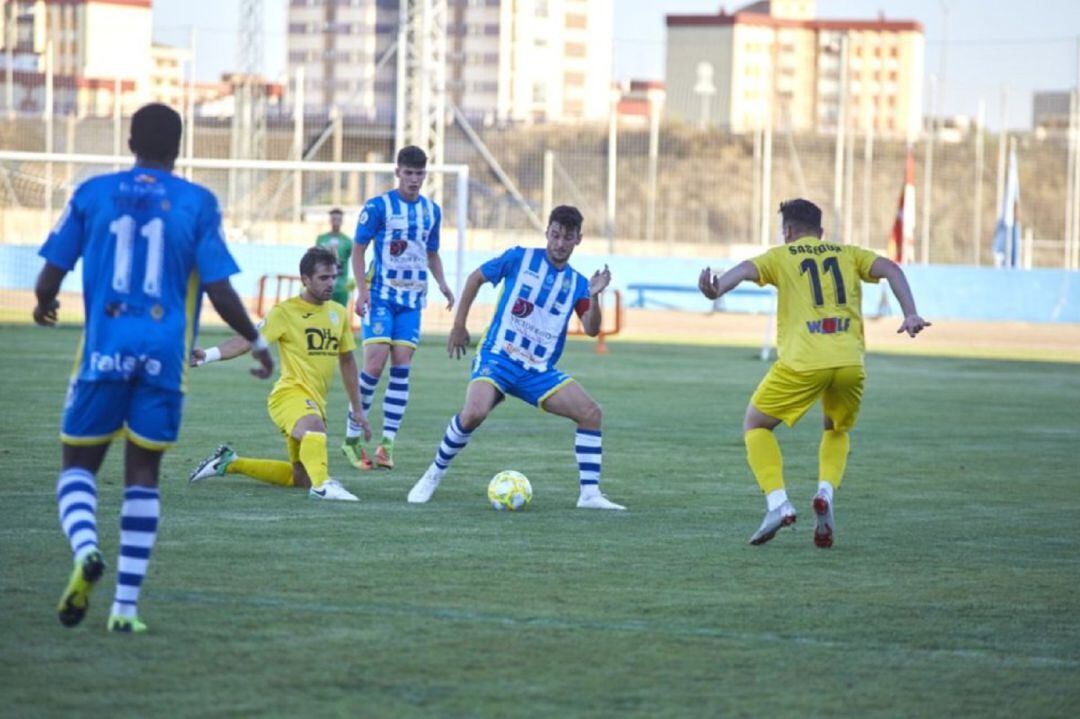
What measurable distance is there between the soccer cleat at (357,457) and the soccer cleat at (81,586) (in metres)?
5.83

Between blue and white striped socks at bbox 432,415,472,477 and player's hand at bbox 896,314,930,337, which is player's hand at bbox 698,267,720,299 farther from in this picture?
blue and white striped socks at bbox 432,415,472,477

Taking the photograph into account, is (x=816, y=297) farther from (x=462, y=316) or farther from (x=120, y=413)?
(x=120, y=413)

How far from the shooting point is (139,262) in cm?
629

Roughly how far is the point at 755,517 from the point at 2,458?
16.3 ft

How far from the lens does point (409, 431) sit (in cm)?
1491

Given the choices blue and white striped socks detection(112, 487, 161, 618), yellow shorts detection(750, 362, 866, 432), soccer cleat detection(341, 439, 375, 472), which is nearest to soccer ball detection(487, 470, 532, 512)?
yellow shorts detection(750, 362, 866, 432)

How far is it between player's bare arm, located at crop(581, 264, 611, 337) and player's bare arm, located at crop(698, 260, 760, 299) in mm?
1054

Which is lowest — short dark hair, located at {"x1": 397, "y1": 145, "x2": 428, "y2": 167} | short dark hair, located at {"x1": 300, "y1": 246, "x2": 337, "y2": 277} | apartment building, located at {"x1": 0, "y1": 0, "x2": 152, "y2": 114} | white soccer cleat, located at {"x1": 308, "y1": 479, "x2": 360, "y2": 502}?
white soccer cleat, located at {"x1": 308, "y1": 479, "x2": 360, "y2": 502}

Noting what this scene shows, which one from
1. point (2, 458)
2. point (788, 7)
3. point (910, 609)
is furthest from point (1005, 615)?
point (788, 7)

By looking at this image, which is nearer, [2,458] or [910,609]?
[910,609]

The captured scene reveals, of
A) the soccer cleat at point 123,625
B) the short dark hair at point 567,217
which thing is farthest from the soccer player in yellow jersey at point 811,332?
the soccer cleat at point 123,625

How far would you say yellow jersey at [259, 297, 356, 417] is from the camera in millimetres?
10594

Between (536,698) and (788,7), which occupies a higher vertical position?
(788,7)

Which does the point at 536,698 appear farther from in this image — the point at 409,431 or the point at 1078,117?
the point at 1078,117
